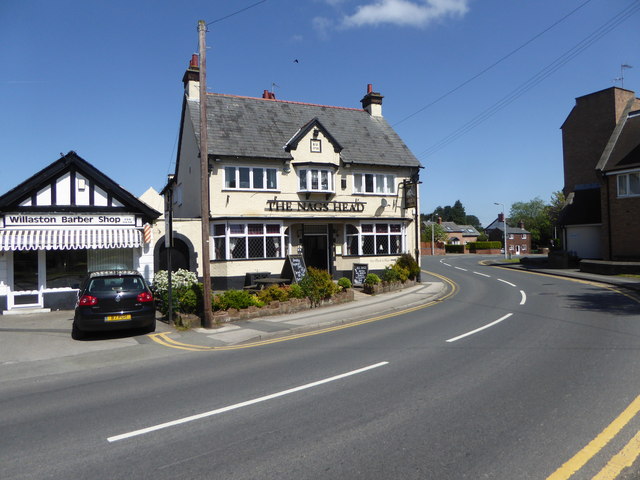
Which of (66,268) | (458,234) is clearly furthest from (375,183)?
(458,234)

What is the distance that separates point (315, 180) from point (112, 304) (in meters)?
13.9

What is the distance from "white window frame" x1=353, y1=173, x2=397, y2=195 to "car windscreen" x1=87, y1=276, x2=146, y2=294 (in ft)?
48.7

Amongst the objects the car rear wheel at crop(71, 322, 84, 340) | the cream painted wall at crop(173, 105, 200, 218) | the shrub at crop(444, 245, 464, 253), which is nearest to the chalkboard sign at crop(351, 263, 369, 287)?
the cream painted wall at crop(173, 105, 200, 218)

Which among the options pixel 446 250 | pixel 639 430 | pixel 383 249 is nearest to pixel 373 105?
pixel 383 249

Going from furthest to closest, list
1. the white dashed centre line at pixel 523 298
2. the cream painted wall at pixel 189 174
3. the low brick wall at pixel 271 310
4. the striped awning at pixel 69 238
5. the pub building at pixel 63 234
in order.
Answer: the cream painted wall at pixel 189 174
the white dashed centre line at pixel 523 298
the pub building at pixel 63 234
the striped awning at pixel 69 238
the low brick wall at pixel 271 310

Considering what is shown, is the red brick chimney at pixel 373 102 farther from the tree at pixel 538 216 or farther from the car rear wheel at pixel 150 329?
the tree at pixel 538 216

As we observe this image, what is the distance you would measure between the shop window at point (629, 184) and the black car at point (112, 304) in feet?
99.3

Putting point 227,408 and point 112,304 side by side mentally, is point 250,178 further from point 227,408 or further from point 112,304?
point 227,408

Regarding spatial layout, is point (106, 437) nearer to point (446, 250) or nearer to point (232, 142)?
point (232, 142)

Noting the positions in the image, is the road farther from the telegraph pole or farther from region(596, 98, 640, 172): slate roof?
region(596, 98, 640, 172): slate roof

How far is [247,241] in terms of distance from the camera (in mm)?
21859

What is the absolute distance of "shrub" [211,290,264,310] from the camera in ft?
45.5

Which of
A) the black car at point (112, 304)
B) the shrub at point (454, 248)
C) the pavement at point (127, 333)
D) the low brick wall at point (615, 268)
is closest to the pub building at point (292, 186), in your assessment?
the pavement at point (127, 333)

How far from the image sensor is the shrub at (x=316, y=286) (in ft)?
53.2
